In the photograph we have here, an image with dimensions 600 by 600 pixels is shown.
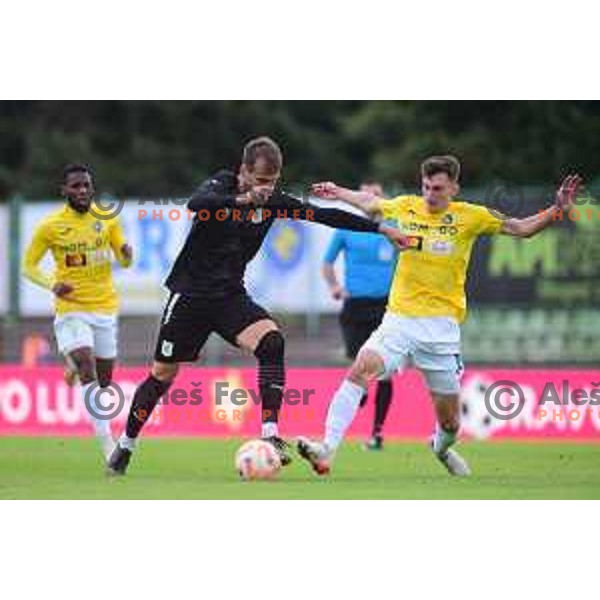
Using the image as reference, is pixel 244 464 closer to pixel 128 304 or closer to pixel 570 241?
pixel 570 241

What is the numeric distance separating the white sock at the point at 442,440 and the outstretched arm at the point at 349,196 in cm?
175

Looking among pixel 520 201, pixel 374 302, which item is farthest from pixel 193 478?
pixel 520 201

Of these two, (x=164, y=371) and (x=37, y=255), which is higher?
(x=37, y=255)

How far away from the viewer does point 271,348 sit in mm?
13258

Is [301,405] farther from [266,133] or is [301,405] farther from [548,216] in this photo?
[266,133]

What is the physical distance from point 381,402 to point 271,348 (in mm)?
4438

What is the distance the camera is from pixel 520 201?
2708 cm

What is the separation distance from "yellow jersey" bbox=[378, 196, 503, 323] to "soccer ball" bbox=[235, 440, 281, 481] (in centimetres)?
141

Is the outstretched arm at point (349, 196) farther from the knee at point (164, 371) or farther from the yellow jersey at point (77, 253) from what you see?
the yellow jersey at point (77, 253)

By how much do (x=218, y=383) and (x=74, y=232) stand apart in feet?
22.6

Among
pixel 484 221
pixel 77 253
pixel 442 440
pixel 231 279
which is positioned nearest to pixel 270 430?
pixel 231 279

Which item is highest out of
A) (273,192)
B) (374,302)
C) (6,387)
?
(273,192)

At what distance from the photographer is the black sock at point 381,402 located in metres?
17.5

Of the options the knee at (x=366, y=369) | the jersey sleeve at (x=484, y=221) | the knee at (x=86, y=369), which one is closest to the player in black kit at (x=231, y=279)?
the knee at (x=366, y=369)
